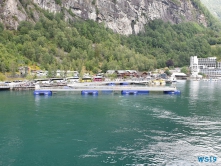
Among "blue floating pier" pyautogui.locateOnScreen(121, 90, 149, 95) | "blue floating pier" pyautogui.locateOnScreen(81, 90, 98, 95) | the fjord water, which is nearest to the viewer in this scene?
the fjord water

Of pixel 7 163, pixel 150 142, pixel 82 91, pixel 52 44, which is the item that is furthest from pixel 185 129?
pixel 52 44

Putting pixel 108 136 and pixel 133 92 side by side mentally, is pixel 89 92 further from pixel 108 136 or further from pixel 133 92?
pixel 108 136

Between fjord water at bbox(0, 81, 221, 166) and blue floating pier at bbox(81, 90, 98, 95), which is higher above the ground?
blue floating pier at bbox(81, 90, 98, 95)

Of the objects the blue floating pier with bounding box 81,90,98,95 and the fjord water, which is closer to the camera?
the fjord water

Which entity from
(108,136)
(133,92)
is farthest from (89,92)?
(108,136)

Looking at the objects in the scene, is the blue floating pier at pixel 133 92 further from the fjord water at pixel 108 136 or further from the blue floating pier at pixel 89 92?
the fjord water at pixel 108 136

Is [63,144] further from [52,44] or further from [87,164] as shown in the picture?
[52,44]

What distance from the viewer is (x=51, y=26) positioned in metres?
199

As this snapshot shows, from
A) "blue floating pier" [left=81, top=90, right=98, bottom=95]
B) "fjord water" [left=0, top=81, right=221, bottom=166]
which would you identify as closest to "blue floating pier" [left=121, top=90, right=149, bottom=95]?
"blue floating pier" [left=81, top=90, right=98, bottom=95]

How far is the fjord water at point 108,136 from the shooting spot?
→ 30.9m

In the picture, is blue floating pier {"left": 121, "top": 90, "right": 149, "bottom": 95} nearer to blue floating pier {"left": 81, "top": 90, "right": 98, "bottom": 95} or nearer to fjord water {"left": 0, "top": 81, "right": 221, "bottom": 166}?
blue floating pier {"left": 81, "top": 90, "right": 98, "bottom": 95}

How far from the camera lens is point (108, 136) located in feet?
128

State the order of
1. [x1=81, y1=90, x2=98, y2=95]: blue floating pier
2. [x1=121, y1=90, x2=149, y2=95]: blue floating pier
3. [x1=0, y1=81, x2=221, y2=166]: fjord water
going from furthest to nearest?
[x1=121, y1=90, x2=149, y2=95]: blue floating pier → [x1=81, y1=90, x2=98, y2=95]: blue floating pier → [x1=0, y1=81, x2=221, y2=166]: fjord water

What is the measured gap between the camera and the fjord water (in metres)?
30.9
